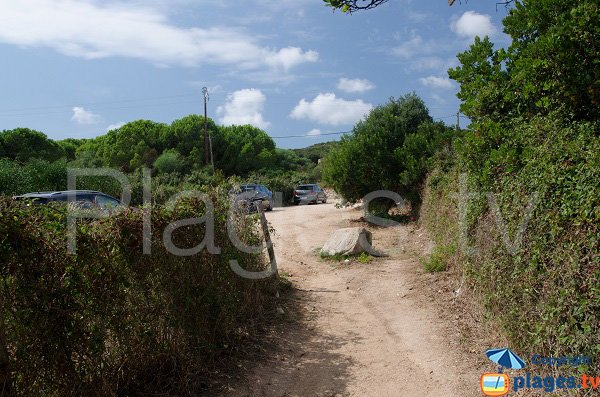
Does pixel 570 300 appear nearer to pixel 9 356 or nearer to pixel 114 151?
pixel 9 356

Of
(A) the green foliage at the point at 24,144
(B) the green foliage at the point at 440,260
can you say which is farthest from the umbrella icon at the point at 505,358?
(A) the green foliage at the point at 24,144

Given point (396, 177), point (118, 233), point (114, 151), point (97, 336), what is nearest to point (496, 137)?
point (118, 233)

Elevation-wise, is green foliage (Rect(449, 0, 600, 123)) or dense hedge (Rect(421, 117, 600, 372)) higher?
green foliage (Rect(449, 0, 600, 123))

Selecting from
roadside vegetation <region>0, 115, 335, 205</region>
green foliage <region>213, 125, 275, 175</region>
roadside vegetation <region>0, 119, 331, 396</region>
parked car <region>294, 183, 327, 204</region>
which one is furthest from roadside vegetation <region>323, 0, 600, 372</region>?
green foliage <region>213, 125, 275, 175</region>

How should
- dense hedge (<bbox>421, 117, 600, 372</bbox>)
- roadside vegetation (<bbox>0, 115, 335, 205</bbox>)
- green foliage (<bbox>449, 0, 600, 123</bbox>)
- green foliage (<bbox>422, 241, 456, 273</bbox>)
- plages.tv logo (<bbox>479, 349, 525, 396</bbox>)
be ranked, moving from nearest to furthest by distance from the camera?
dense hedge (<bbox>421, 117, 600, 372</bbox>) → plages.tv logo (<bbox>479, 349, 525, 396</bbox>) → green foliage (<bbox>449, 0, 600, 123</bbox>) → green foliage (<bbox>422, 241, 456, 273</bbox>) → roadside vegetation (<bbox>0, 115, 335, 205</bbox>)

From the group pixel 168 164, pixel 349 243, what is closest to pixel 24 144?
pixel 168 164

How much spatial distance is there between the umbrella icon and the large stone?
6.06m

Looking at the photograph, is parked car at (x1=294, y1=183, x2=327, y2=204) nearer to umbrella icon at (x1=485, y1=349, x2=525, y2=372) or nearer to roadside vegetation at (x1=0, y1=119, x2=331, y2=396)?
roadside vegetation at (x1=0, y1=119, x2=331, y2=396)

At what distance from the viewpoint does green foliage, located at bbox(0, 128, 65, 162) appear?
3750cm

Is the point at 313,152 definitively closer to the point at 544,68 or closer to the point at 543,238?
the point at 544,68

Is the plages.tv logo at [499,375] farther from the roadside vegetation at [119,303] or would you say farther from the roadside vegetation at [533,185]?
the roadside vegetation at [119,303]

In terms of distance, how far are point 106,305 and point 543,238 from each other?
389 cm

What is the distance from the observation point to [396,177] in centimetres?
1745

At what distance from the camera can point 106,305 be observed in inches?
155
